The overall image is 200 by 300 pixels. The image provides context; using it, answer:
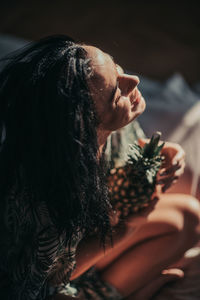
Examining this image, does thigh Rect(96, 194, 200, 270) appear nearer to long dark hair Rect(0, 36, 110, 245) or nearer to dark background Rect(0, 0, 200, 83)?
long dark hair Rect(0, 36, 110, 245)

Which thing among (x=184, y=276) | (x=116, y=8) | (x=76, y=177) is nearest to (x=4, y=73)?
(x=76, y=177)

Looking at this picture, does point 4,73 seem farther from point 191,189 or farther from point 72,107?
point 191,189

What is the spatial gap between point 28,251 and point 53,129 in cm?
42

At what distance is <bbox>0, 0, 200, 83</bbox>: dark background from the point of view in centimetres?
324

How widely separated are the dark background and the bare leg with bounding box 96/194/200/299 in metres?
1.80

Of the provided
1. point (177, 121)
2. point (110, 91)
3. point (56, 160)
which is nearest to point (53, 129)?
point (56, 160)

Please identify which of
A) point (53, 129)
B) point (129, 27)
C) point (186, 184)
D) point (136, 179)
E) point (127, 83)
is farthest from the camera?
point (129, 27)

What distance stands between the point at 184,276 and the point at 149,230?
28 centimetres

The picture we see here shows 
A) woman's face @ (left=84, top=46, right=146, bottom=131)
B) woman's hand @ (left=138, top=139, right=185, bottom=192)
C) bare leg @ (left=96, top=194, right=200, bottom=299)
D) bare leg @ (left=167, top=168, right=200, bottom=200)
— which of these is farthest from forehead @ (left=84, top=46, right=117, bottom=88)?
bare leg @ (left=167, top=168, right=200, bottom=200)

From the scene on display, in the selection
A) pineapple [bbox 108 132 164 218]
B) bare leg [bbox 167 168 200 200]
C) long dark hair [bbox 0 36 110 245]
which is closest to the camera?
long dark hair [bbox 0 36 110 245]

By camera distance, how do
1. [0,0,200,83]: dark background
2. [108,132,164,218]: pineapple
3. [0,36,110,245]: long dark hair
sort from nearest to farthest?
[0,36,110,245]: long dark hair
[108,132,164,218]: pineapple
[0,0,200,83]: dark background

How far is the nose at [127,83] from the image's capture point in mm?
1130

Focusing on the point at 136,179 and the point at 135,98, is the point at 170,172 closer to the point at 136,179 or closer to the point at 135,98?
the point at 136,179

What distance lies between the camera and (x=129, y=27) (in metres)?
3.62
